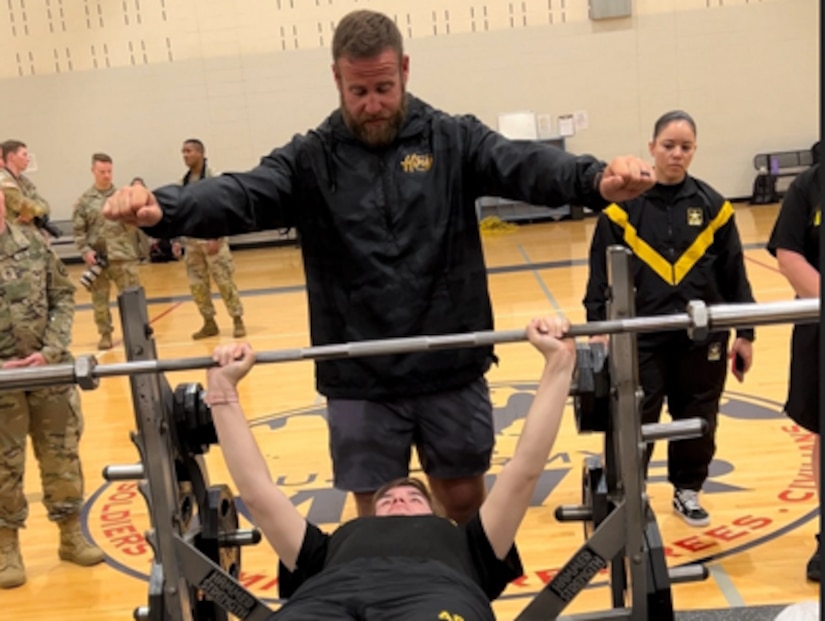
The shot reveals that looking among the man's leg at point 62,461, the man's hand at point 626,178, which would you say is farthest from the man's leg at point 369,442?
the man's leg at point 62,461

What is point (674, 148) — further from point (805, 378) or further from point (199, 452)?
point (199, 452)

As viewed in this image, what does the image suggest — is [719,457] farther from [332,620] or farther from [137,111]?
[137,111]

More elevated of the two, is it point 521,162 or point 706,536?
point 521,162

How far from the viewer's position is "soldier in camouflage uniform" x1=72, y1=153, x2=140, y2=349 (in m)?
7.88

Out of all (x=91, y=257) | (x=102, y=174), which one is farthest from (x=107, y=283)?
(x=102, y=174)

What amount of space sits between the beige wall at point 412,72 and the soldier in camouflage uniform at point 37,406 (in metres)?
9.53

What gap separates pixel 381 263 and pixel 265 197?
37cm

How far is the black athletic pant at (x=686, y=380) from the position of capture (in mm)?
3736

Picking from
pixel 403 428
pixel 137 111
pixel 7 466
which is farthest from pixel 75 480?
pixel 137 111

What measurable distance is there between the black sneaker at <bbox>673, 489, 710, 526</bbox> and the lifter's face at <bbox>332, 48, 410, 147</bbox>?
2.34m

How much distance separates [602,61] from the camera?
508 inches

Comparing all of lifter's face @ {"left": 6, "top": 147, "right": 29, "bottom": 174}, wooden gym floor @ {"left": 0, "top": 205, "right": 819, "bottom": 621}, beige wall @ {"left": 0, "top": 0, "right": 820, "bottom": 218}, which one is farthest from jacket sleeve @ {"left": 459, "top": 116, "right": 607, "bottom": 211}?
beige wall @ {"left": 0, "top": 0, "right": 820, "bottom": 218}

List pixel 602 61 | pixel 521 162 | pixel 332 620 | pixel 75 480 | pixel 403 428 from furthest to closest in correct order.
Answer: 1. pixel 602 61
2. pixel 75 480
3. pixel 403 428
4. pixel 521 162
5. pixel 332 620

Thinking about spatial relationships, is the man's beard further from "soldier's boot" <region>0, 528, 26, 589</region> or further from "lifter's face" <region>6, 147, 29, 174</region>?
"lifter's face" <region>6, 147, 29, 174</region>
